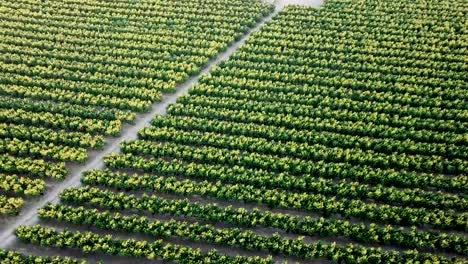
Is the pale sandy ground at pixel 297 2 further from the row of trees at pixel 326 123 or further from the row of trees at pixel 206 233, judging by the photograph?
the row of trees at pixel 206 233

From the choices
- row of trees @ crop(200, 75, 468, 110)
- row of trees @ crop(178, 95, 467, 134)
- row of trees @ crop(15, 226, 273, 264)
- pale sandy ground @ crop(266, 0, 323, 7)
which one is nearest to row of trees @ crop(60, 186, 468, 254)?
row of trees @ crop(15, 226, 273, 264)

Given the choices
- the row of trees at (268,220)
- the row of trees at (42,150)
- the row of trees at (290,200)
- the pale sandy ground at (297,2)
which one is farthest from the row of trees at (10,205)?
the pale sandy ground at (297,2)

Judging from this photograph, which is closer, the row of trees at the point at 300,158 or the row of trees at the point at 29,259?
the row of trees at the point at 29,259

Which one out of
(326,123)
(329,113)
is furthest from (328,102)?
(326,123)

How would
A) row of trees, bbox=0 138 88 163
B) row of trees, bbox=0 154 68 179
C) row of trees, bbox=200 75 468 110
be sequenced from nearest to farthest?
1. row of trees, bbox=0 154 68 179
2. row of trees, bbox=0 138 88 163
3. row of trees, bbox=200 75 468 110

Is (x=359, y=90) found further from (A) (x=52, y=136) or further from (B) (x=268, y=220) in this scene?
(A) (x=52, y=136)

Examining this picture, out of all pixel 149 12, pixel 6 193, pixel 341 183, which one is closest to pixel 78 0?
pixel 149 12

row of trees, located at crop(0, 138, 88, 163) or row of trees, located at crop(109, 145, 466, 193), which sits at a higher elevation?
row of trees, located at crop(109, 145, 466, 193)

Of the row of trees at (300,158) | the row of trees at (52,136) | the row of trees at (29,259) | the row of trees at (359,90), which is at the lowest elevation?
the row of trees at (29,259)

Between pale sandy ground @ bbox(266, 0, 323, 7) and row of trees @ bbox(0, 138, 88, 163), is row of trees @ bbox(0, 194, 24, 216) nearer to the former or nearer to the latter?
row of trees @ bbox(0, 138, 88, 163)

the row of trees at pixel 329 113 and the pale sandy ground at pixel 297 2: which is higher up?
the pale sandy ground at pixel 297 2

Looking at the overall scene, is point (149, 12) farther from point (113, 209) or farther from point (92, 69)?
point (113, 209)
